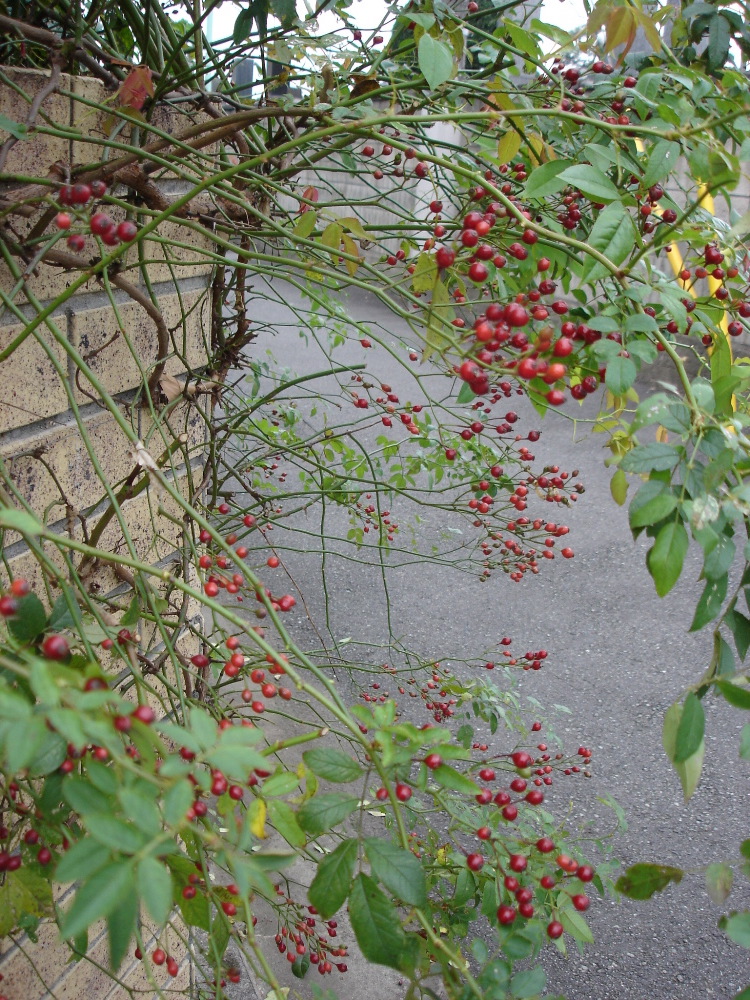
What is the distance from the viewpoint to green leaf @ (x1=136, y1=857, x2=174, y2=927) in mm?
469

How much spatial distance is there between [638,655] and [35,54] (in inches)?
129

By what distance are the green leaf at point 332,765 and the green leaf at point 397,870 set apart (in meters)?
0.07

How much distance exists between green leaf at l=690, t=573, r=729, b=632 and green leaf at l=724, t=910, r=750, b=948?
23 centimetres

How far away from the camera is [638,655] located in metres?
3.89

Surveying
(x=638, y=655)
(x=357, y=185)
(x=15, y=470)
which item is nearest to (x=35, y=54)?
(x=15, y=470)

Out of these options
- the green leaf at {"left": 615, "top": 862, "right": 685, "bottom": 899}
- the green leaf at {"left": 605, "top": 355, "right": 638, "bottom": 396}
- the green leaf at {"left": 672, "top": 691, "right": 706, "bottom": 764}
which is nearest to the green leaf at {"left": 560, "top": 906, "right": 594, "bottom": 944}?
the green leaf at {"left": 615, "top": 862, "right": 685, "bottom": 899}

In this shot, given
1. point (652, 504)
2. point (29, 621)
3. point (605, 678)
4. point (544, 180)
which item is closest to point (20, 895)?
point (29, 621)

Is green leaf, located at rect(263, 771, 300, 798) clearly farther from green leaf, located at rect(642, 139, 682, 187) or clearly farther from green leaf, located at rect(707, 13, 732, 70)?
green leaf, located at rect(707, 13, 732, 70)

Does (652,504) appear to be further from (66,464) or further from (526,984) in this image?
(66,464)

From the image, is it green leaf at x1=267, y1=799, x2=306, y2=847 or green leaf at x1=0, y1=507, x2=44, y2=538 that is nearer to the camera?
green leaf at x1=0, y1=507, x2=44, y2=538

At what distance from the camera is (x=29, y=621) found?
31.1 inches

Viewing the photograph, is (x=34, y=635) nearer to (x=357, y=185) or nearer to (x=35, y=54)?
(x=35, y=54)

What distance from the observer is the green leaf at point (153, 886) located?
47 cm

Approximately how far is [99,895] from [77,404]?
3.08ft
